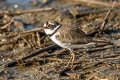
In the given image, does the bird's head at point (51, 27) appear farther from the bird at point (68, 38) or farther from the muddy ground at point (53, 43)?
the muddy ground at point (53, 43)

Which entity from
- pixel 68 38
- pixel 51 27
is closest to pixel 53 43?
pixel 51 27

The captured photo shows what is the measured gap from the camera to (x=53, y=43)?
7223mm

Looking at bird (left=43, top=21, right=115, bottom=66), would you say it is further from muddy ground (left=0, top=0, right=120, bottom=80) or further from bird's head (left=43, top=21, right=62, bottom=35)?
muddy ground (left=0, top=0, right=120, bottom=80)

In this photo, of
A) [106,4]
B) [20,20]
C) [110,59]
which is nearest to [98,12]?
[106,4]

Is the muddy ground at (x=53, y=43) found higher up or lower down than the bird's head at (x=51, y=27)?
lower down

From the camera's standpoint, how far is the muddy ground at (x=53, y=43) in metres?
5.84

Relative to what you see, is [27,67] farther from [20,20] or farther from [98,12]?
[98,12]

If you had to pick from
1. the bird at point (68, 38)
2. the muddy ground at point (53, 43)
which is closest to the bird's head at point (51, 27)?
the bird at point (68, 38)

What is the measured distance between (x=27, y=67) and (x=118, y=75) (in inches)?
71.5

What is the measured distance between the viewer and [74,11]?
9078 millimetres

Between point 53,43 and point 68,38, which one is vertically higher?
point 68,38

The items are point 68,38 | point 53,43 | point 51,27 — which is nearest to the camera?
point 68,38

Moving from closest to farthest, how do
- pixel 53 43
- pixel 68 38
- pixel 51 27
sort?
1. pixel 68 38
2. pixel 51 27
3. pixel 53 43

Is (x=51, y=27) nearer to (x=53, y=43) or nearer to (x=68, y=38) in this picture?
(x=68, y=38)
